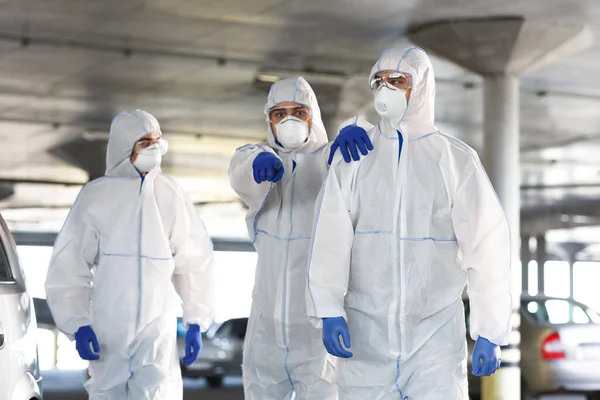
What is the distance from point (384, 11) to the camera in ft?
30.6

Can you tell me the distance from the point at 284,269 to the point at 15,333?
1115mm

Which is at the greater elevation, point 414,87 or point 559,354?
point 414,87

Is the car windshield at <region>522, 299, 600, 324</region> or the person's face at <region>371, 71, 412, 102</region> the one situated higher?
the person's face at <region>371, 71, 412, 102</region>

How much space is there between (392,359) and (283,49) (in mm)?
7643

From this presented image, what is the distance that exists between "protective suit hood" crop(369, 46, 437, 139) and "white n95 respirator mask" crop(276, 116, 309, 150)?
0.77 m

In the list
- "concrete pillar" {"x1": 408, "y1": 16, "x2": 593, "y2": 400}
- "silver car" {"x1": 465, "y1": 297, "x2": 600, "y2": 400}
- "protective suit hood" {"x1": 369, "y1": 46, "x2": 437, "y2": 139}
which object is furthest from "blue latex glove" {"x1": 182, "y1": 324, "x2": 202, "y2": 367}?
"concrete pillar" {"x1": 408, "y1": 16, "x2": 593, "y2": 400}

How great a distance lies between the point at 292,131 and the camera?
454 centimetres

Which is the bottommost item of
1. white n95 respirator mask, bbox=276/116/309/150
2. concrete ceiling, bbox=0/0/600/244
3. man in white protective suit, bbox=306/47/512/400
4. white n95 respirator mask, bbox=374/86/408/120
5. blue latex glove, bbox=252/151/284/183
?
man in white protective suit, bbox=306/47/512/400

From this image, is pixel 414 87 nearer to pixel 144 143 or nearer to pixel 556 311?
pixel 144 143

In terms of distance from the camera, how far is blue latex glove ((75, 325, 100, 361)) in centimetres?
459

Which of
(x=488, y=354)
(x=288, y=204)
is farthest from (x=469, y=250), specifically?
(x=288, y=204)

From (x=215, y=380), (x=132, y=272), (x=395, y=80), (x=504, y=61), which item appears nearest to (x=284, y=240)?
(x=132, y=272)

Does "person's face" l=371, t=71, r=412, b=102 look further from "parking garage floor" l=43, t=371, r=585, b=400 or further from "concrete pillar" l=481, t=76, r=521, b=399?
"parking garage floor" l=43, t=371, r=585, b=400

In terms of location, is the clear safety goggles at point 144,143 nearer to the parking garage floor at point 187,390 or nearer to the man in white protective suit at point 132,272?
the man in white protective suit at point 132,272
